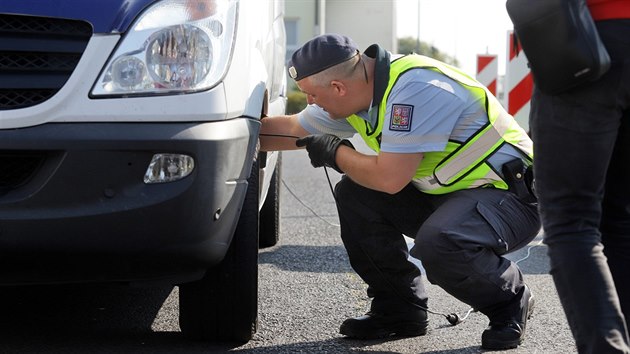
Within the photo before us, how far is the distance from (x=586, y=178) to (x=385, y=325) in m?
1.52

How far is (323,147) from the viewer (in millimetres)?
3680

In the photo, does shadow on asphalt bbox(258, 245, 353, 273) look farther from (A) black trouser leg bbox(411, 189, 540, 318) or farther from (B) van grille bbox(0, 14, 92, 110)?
(B) van grille bbox(0, 14, 92, 110)

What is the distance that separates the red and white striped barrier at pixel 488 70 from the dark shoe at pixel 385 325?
7.06m

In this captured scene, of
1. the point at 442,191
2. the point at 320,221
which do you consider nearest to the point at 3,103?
the point at 442,191

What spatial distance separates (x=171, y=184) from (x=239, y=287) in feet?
2.03

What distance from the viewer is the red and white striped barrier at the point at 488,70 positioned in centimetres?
1078

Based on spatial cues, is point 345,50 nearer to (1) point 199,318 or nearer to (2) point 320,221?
(1) point 199,318

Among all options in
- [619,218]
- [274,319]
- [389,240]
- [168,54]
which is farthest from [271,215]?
[619,218]

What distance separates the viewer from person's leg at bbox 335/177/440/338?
12.9 ft

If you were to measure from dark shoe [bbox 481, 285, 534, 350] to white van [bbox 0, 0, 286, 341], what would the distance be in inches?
40.0

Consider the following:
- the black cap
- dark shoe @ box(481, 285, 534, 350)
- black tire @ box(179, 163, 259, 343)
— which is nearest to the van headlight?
the black cap

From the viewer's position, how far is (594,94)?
2.49 meters

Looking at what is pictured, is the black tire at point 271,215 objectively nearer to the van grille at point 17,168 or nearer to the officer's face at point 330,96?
the officer's face at point 330,96

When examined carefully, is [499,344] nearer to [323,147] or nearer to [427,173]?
[427,173]
